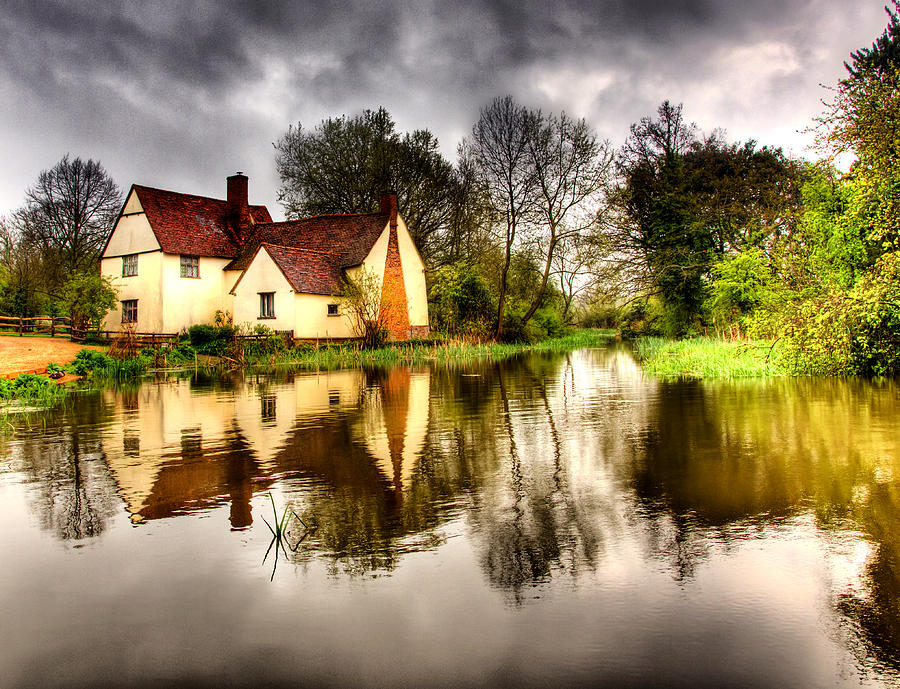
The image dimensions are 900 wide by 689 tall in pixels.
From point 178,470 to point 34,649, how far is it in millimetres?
3822

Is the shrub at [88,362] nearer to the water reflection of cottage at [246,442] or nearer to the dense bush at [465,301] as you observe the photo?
the water reflection of cottage at [246,442]

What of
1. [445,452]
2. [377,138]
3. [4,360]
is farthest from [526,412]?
[377,138]

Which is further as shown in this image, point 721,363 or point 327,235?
point 327,235

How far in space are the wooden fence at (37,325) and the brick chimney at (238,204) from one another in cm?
1207

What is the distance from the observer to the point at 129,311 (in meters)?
40.2

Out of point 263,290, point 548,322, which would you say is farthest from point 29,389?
point 548,322

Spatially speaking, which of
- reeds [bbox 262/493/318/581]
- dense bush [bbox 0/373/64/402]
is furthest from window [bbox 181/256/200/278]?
reeds [bbox 262/493/318/581]

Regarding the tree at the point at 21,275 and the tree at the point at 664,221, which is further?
the tree at the point at 21,275

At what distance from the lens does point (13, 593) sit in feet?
12.3

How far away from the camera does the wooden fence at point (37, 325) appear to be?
34.8 meters

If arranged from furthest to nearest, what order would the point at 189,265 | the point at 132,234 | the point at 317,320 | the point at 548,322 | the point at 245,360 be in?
1. the point at 548,322
2. the point at 132,234
3. the point at 189,265
4. the point at 317,320
5. the point at 245,360

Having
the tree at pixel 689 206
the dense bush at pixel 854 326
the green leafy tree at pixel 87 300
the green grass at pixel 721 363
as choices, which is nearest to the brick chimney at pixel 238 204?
the green leafy tree at pixel 87 300

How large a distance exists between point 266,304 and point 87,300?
960cm

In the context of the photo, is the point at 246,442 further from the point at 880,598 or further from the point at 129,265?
the point at 129,265
